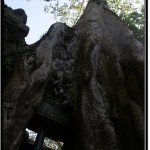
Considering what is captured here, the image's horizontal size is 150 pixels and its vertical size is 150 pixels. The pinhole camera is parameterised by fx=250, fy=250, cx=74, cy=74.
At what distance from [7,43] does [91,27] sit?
182 cm

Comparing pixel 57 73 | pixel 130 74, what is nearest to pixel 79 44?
pixel 57 73

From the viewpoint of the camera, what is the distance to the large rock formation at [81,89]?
3.29 m

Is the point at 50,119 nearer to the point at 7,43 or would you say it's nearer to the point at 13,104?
the point at 13,104

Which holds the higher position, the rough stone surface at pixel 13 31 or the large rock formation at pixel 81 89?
the rough stone surface at pixel 13 31

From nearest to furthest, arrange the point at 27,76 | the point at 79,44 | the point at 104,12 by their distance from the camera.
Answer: the point at 27,76, the point at 79,44, the point at 104,12

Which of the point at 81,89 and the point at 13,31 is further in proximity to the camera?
the point at 13,31

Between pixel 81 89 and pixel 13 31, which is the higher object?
pixel 13 31

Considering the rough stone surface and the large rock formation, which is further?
the rough stone surface

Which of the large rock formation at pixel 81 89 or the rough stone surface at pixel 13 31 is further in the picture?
the rough stone surface at pixel 13 31

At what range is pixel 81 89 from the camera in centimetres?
384

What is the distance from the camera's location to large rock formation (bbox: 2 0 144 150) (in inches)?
129

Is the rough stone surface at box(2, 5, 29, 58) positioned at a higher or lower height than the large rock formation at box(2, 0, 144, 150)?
higher

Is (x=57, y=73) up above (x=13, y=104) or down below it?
above

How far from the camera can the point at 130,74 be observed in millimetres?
4176
